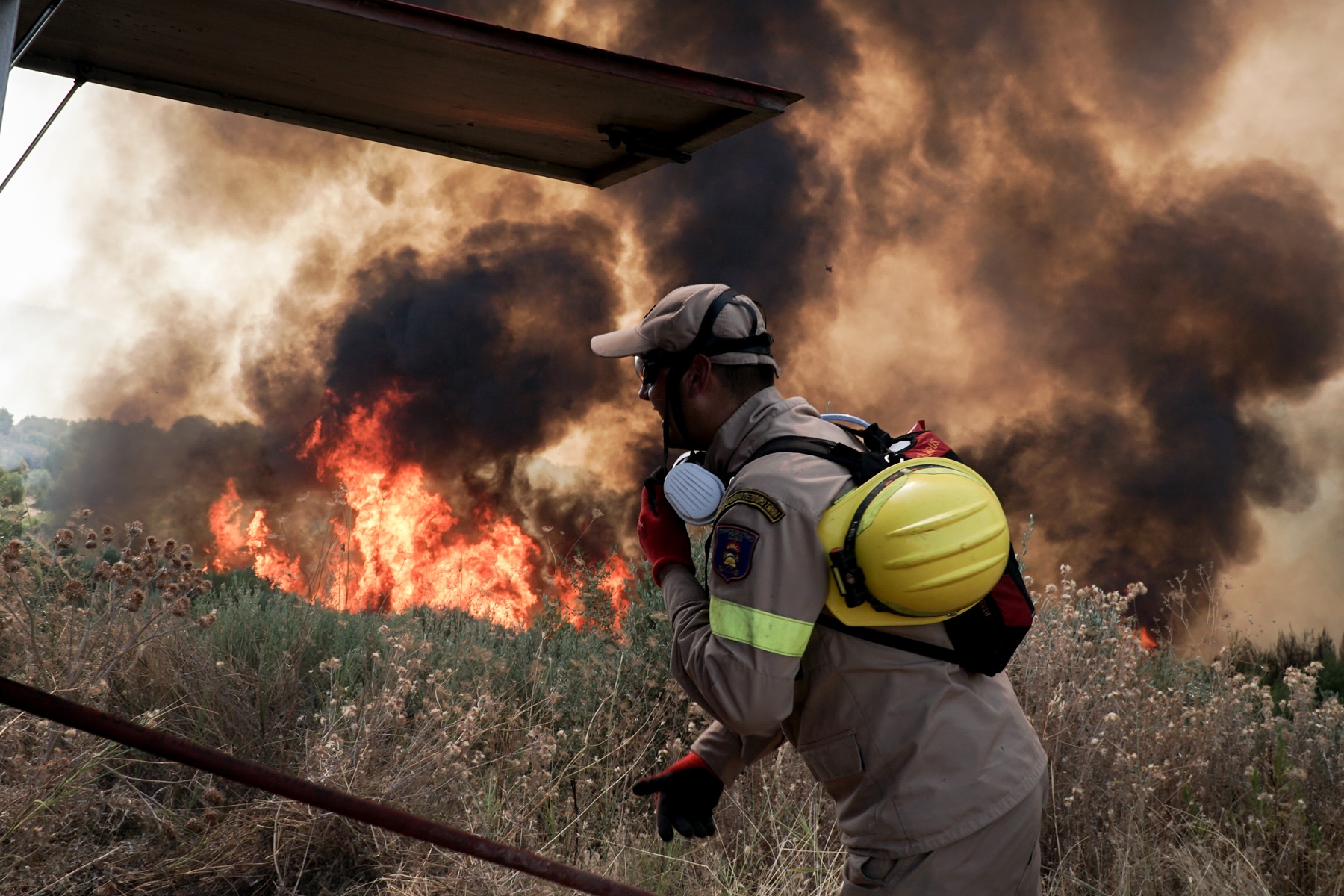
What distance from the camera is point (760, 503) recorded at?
1.91 meters

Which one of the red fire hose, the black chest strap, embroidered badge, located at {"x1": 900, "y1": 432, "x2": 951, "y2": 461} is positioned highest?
embroidered badge, located at {"x1": 900, "y1": 432, "x2": 951, "y2": 461}

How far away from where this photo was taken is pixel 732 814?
4.24 m

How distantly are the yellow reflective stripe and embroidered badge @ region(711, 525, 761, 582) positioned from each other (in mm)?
69

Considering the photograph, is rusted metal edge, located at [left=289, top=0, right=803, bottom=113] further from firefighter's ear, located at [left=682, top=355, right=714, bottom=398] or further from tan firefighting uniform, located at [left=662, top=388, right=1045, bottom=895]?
tan firefighting uniform, located at [left=662, top=388, right=1045, bottom=895]

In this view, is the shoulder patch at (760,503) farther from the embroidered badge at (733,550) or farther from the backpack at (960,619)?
the backpack at (960,619)

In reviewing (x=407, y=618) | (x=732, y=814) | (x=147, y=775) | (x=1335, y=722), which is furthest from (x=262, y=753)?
(x=1335, y=722)

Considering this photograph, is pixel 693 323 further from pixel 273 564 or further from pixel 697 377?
pixel 273 564

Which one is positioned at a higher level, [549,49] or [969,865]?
[549,49]

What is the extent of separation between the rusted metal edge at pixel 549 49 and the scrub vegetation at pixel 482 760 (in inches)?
82.6

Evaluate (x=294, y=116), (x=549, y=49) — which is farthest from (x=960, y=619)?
(x=294, y=116)

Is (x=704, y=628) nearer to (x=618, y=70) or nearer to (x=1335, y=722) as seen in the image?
(x=618, y=70)

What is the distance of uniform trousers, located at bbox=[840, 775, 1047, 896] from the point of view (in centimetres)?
192

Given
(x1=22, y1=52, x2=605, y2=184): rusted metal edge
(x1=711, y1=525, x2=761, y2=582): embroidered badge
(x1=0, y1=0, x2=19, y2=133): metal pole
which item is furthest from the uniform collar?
(x1=22, y1=52, x2=605, y2=184): rusted metal edge

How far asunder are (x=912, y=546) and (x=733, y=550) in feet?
1.17
